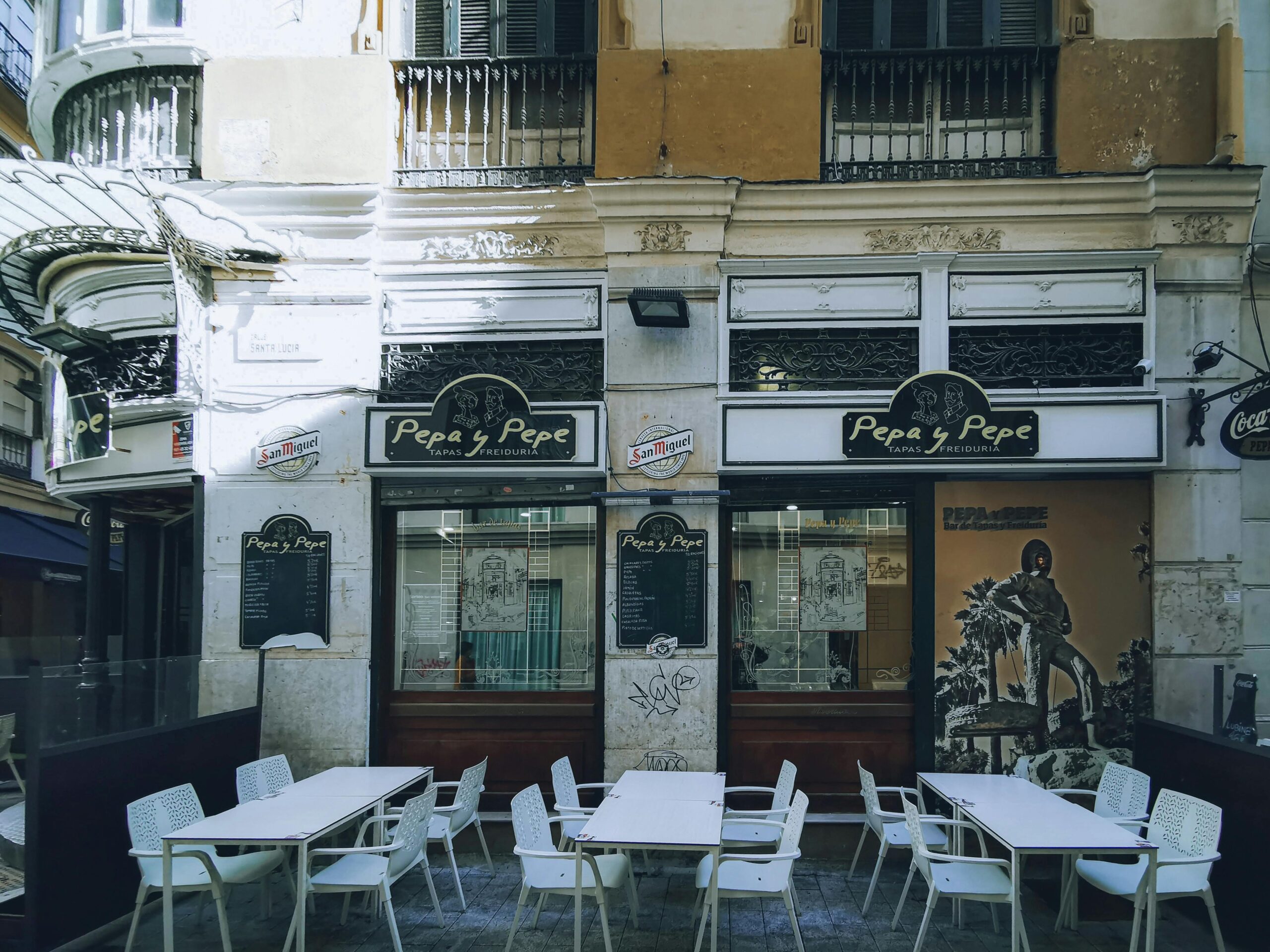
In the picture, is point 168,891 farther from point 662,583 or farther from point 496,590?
point 662,583

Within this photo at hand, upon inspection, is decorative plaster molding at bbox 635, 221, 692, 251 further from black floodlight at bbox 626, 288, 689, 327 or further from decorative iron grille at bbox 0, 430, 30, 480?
decorative iron grille at bbox 0, 430, 30, 480

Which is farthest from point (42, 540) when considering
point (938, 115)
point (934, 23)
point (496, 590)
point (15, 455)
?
point (934, 23)

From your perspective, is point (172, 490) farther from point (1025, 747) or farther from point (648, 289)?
point (1025, 747)

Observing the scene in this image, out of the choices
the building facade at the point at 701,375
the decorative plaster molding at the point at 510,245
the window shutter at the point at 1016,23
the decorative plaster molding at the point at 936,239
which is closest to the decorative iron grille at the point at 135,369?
the building facade at the point at 701,375

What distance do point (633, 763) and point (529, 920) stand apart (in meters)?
1.64

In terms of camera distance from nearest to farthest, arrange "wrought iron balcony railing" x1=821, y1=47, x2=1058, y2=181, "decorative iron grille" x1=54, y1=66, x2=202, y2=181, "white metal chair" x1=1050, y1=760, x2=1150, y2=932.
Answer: "white metal chair" x1=1050, y1=760, x2=1150, y2=932 < "wrought iron balcony railing" x1=821, y1=47, x2=1058, y2=181 < "decorative iron grille" x1=54, y1=66, x2=202, y2=181

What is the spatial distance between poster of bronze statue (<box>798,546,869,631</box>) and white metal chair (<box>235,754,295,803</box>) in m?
4.22

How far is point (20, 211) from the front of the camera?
723 centimetres

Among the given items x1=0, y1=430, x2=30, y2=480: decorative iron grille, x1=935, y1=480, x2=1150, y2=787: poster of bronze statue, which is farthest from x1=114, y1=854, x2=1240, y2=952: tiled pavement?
x1=0, y1=430, x2=30, y2=480: decorative iron grille

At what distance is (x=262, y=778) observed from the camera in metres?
6.62

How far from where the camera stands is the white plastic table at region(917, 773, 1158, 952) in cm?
513

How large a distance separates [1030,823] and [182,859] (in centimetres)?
513

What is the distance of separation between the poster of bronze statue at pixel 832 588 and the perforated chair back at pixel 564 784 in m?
2.40

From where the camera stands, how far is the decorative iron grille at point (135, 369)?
27.0 ft
